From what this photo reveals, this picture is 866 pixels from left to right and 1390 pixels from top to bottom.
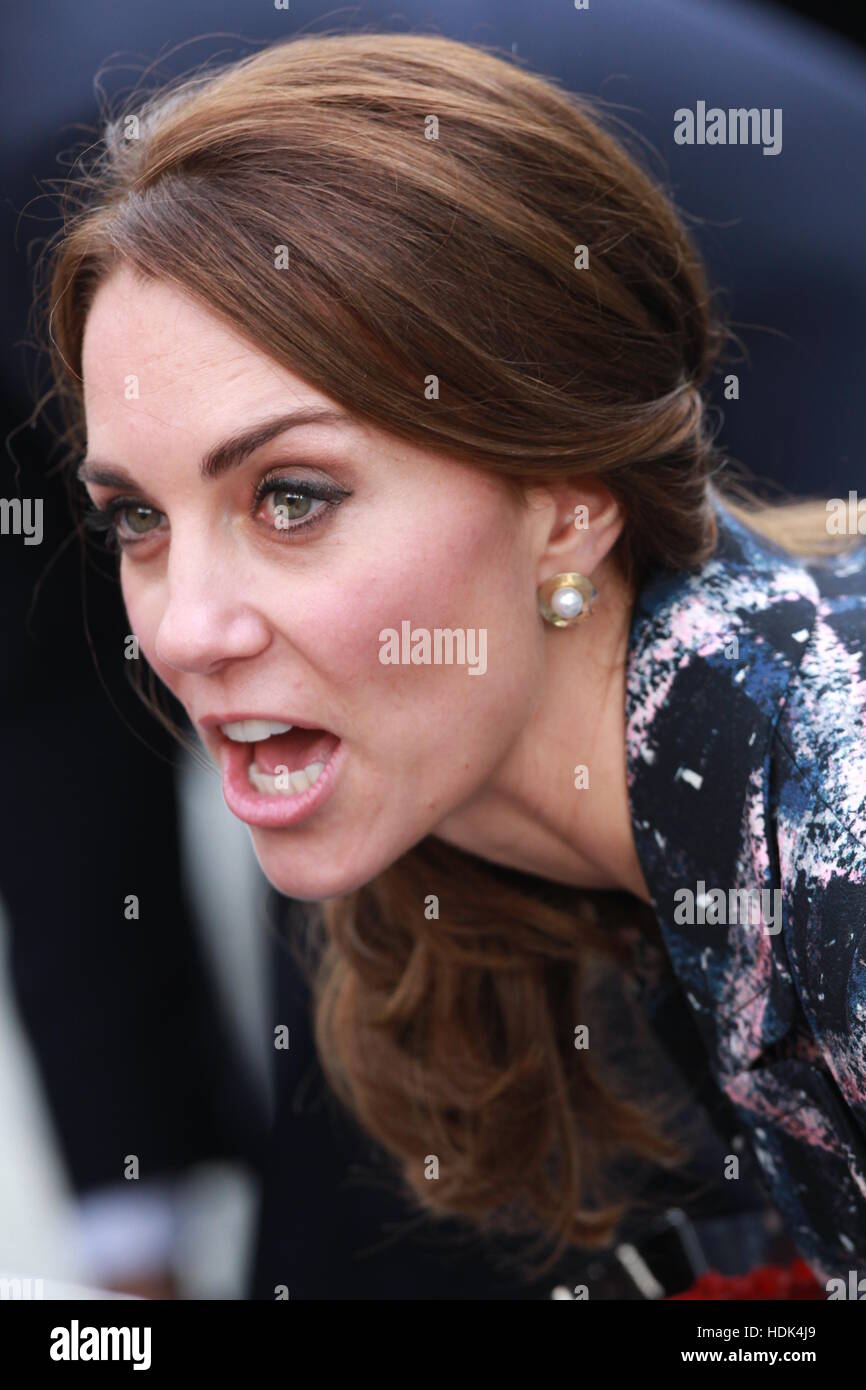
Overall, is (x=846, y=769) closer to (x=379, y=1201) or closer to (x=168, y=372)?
(x=168, y=372)

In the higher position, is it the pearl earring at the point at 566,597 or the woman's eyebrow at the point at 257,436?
the woman's eyebrow at the point at 257,436

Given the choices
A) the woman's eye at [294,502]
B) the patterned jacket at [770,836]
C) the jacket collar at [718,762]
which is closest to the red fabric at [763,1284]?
the patterned jacket at [770,836]

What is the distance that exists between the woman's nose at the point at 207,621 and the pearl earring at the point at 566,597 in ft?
1.04

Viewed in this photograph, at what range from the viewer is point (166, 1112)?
2885 millimetres

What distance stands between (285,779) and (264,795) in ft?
0.14

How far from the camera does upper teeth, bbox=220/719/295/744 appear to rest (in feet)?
5.32

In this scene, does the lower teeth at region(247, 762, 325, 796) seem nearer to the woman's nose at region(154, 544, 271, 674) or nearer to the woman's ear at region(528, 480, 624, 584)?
the woman's nose at region(154, 544, 271, 674)

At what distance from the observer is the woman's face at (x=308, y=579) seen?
1.50 meters

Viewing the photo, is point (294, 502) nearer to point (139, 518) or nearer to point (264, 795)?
point (139, 518)

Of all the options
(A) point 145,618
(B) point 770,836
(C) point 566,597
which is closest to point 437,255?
(C) point 566,597

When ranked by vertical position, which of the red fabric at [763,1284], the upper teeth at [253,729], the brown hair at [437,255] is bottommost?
the red fabric at [763,1284]

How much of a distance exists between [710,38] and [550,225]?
1332mm

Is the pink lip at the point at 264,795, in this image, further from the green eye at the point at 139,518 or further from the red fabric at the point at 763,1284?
the red fabric at the point at 763,1284

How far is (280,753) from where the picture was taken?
1670 millimetres
